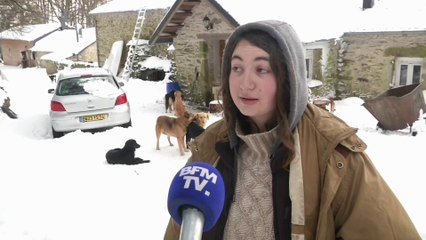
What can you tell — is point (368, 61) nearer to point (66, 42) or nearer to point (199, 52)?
point (199, 52)

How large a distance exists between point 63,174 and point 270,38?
533cm

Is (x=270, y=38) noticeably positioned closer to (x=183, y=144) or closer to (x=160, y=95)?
(x=183, y=144)

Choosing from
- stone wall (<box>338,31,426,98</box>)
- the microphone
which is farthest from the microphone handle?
stone wall (<box>338,31,426,98</box>)

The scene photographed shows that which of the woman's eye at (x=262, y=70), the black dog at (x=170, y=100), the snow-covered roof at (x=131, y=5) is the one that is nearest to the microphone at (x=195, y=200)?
the woman's eye at (x=262, y=70)

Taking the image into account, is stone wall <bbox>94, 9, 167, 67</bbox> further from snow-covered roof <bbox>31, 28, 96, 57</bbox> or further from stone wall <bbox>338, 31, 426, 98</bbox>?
stone wall <bbox>338, 31, 426, 98</bbox>

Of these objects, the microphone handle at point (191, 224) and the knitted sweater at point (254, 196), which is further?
the knitted sweater at point (254, 196)

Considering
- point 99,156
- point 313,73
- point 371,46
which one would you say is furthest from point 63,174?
point 371,46

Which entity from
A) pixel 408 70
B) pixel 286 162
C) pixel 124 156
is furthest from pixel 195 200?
pixel 408 70

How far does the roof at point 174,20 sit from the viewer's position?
1193 centimetres

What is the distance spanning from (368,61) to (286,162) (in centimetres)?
1204

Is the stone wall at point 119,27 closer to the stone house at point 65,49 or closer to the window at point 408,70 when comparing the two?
the stone house at point 65,49

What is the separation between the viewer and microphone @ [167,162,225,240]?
952 mm

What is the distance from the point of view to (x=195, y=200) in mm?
964

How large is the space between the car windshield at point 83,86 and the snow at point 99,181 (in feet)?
3.33
